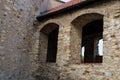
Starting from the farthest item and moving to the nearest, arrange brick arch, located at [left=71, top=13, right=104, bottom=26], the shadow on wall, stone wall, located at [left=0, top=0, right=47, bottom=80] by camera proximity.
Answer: the shadow on wall
stone wall, located at [left=0, top=0, right=47, bottom=80]
brick arch, located at [left=71, top=13, right=104, bottom=26]

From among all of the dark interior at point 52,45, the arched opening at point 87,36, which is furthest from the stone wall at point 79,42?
the dark interior at point 52,45

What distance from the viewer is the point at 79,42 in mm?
6781

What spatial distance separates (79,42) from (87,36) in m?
3.25

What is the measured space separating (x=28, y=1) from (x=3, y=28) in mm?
1776

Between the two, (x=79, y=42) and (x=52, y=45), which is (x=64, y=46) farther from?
(x=52, y=45)

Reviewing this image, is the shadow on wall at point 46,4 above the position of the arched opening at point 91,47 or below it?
above

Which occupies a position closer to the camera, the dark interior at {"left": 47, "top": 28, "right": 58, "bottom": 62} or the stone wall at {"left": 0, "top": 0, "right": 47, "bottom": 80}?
the stone wall at {"left": 0, "top": 0, "right": 47, "bottom": 80}

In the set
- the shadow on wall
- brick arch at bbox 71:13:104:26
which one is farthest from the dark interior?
brick arch at bbox 71:13:104:26

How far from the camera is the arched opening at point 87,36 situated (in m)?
6.51

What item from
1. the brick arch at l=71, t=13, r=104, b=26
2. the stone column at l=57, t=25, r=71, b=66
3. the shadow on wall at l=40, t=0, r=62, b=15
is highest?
the shadow on wall at l=40, t=0, r=62, b=15

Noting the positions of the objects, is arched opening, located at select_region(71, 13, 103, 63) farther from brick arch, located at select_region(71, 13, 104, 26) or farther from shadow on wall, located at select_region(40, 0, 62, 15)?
shadow on wall, located at select_region(40, 0, 62, 15)

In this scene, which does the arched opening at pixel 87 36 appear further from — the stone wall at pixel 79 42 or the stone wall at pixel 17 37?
the stone wall at pixel 17 37

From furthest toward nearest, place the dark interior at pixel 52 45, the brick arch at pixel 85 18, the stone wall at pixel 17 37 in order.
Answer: the dark interior at pixel 52 45 → the stone wall at pixel 17 37 → the brick arch at pixel 85 18

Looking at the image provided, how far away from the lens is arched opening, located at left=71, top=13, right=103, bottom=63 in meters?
6.51
